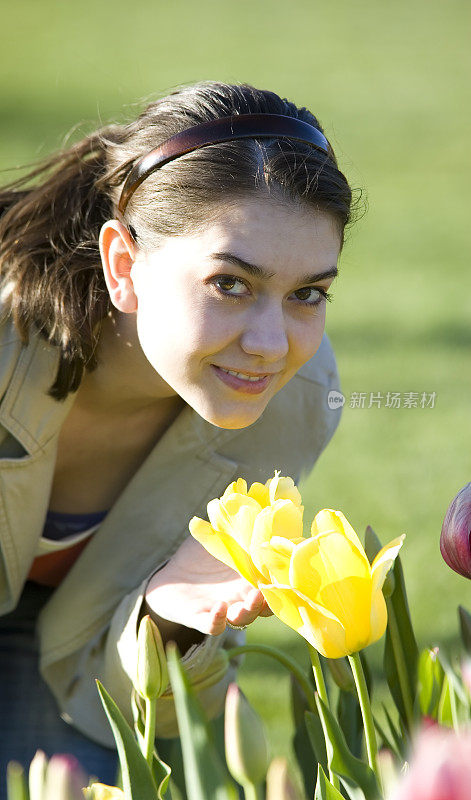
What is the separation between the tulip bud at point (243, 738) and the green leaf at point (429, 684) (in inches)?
7.8

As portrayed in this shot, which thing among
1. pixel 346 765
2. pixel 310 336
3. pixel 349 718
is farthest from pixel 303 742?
pixel 310 336

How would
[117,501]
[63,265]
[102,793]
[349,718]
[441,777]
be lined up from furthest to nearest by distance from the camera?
[117,501] → [63,265] → [349,718] → [102,793] → [441,777]

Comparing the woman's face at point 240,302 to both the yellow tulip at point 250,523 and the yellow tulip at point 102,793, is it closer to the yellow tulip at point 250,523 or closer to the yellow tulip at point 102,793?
the yellow tulip at point 250,523

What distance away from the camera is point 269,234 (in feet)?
3.01

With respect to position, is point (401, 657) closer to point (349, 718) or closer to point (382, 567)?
point (349, 718)

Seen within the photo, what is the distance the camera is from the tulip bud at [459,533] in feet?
2.23

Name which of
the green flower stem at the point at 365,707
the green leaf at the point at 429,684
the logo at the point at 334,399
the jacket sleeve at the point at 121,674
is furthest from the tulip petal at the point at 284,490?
the logo at the point at 334,399

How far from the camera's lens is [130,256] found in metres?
1.04

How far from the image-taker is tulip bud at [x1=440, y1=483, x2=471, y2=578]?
680 millimetres

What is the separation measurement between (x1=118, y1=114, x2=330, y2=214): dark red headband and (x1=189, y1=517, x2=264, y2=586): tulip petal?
0.46 meters

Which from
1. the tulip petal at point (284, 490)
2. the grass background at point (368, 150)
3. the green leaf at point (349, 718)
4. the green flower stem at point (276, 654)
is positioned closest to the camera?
the tulip petal at point (284, 490)

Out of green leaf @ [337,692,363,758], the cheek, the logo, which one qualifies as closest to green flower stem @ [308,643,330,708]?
Result: green leaf @ [337,692,363,758]

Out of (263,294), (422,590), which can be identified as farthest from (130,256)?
(422,590)

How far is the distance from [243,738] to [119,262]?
0.55 metres
